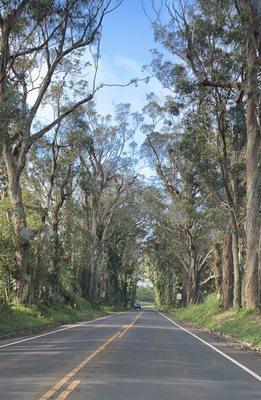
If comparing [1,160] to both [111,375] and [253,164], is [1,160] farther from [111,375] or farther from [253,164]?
[111,375]

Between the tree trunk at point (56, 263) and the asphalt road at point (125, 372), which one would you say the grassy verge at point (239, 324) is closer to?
the asphalt road at point (125, 372)

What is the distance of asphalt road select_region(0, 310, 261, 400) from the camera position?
9008mm

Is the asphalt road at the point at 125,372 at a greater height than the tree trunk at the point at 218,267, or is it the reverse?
the tree trunk at the point at 218,267

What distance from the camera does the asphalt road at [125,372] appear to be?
9.01 metres

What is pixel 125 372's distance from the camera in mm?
11398

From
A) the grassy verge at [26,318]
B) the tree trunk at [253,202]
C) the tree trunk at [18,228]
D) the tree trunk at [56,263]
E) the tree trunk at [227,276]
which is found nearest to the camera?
the grassy verge at [26,318]

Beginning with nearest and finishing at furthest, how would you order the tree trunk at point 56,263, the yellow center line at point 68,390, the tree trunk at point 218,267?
the yellow center line at point 68,390
the tree trunk at point 56,263
the tree trunk at point 218,267

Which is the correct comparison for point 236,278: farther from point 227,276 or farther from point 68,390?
point 68,390

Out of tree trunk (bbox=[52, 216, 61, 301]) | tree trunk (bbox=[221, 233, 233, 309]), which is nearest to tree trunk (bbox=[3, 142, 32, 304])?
tree trunk (bbox=[52, 216, 61, 301])

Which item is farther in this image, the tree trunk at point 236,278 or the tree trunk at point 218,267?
the tree trunk at point 218,267

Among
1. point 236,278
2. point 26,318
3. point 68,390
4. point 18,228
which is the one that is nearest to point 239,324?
point 236,278

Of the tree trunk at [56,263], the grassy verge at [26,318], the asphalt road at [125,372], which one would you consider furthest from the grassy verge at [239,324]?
the tree trunk at [56,263]

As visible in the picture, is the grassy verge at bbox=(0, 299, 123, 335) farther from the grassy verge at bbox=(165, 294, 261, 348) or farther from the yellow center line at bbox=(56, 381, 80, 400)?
the yellow center line at bbox=(56, 381, 80, 400)

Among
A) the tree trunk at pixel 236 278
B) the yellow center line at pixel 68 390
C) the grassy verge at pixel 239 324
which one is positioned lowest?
the yellow center line at pixel 68 390
